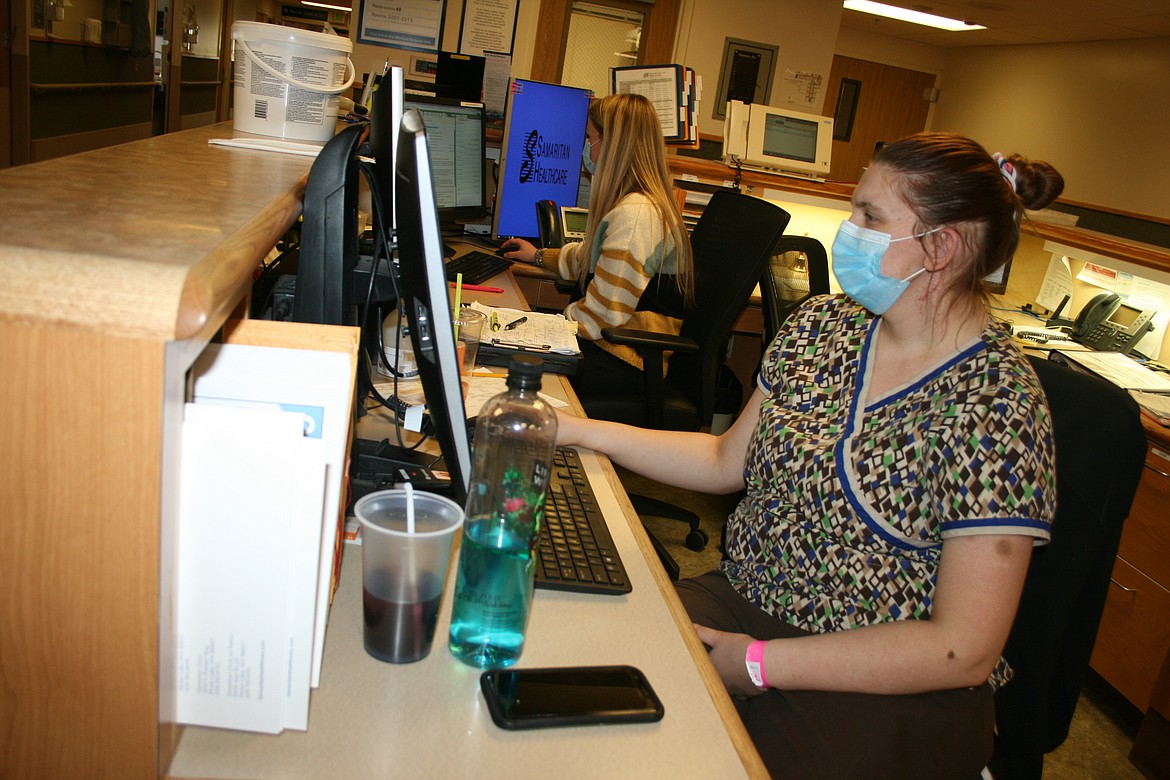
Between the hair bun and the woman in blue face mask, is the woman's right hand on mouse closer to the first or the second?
the woman in blue face mask

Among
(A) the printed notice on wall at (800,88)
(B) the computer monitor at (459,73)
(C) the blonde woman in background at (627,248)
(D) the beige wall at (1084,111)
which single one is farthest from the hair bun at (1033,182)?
(D) the beige wall at (1084,111)

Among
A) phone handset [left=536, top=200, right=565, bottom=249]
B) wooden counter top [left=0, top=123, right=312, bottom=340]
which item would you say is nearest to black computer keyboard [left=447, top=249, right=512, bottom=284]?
phone handset [left=536, top=200, right=565, bottom=249]

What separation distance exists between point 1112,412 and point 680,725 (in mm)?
732

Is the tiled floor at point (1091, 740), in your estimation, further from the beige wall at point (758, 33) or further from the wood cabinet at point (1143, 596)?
the beige wall at point (758, 33)

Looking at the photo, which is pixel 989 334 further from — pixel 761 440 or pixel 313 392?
pixel 313 392

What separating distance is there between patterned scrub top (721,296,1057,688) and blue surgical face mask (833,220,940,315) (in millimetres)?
60

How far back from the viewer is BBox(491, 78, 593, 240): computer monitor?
11.2 feet

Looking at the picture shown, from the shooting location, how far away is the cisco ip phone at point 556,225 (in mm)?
3324

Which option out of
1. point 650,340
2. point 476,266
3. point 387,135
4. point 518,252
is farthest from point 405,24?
point 387,135

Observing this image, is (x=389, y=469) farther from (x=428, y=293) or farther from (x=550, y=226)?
(x=550, y=226)

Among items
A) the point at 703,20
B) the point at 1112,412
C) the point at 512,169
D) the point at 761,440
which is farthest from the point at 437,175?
the point at 703,20

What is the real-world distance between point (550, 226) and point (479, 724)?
8.91ft

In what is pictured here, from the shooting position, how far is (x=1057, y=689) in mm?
1243

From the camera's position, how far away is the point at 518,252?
3.23 m
